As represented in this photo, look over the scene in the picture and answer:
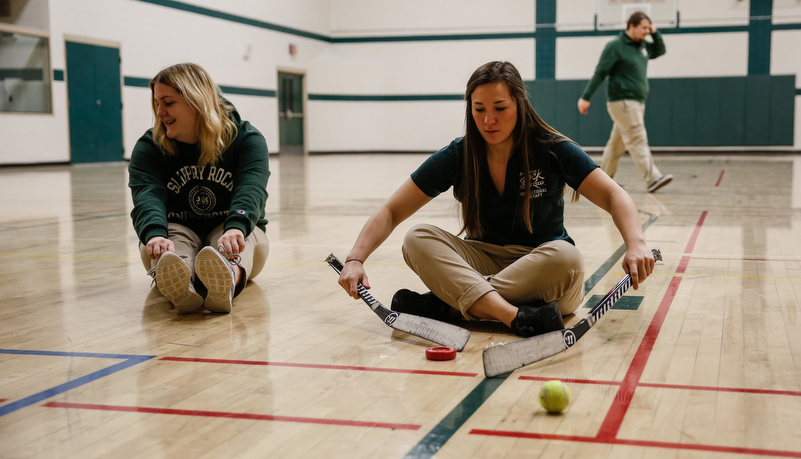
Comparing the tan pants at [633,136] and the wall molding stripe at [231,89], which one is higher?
the wall molding stripe at [231,89]

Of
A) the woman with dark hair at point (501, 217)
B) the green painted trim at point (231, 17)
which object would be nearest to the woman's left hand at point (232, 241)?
the woman with dark hair at point (501, 217)

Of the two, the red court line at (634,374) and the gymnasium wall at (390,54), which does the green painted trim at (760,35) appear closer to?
the gymnasium wall at (390,54)

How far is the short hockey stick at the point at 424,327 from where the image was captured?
2.21 metres

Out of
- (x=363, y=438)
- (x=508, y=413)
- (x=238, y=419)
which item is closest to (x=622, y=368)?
(x=508, y=413)

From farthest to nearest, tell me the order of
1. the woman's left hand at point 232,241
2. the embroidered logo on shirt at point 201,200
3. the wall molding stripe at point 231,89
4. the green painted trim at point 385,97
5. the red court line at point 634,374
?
1. the green painted trim at point 385,97
2. the wall molding stripe at point 231,89
3. the embroidered logo on shirt at point 201,200
4. the woman's left hand at point 232,241
5. the red court line at point 634,374

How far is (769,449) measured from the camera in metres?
1.44

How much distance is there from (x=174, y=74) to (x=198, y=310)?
84cm

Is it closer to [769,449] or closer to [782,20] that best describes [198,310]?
[769,449]

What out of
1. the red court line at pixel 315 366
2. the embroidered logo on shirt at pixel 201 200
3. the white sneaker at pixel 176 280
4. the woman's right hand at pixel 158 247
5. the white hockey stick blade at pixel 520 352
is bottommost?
the red court line at pixel 315 366

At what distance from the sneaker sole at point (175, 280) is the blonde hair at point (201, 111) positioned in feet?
1.86

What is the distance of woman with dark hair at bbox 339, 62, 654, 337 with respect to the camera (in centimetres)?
235

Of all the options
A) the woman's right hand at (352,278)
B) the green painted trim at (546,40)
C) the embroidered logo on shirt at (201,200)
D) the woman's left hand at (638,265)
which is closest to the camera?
the woman's left hand at (638,265)

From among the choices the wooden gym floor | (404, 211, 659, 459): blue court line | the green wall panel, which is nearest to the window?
the wooden gym floor

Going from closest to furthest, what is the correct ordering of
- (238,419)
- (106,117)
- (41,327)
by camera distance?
(238,419) → (41,327) → (106,117)
